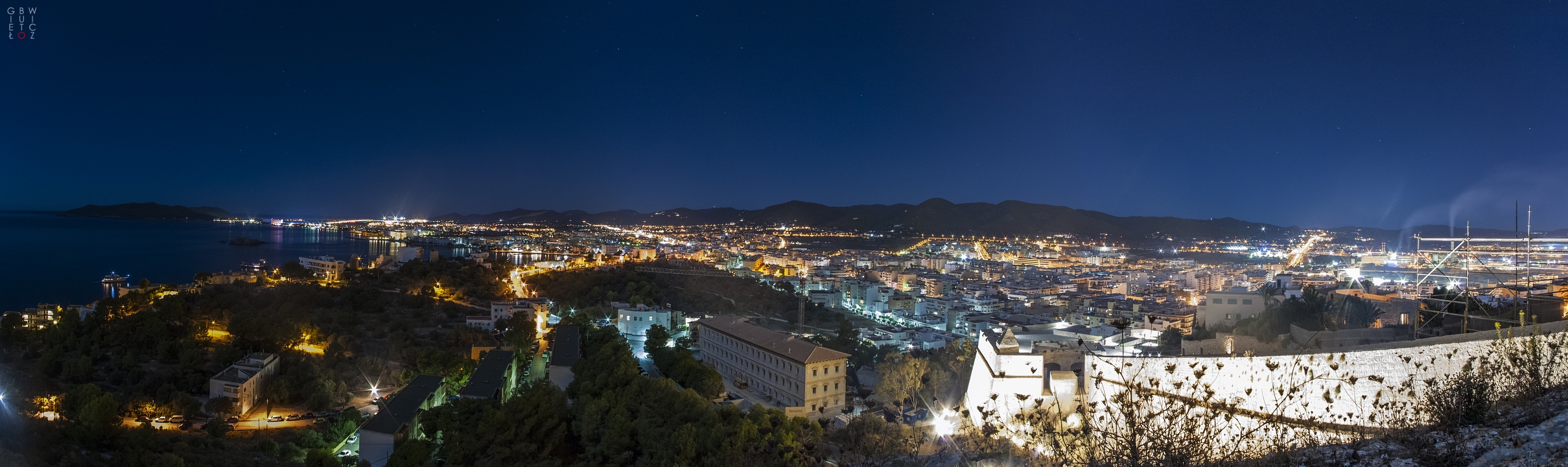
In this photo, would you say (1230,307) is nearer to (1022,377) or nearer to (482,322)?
(1022,377)

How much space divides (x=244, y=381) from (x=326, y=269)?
19.6 meters

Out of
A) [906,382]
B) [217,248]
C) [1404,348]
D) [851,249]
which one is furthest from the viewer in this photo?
[851,249]

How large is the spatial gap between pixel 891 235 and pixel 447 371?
45569 mm

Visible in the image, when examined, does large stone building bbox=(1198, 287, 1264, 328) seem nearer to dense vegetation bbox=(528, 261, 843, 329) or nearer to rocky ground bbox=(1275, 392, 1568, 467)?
rocky ground bbox=(1275, 392, 1568, 467)

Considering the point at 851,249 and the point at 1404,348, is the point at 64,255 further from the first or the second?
the point at 1404,348

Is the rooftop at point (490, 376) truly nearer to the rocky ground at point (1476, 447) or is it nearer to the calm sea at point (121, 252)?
the rocky ground at point (1476, 447)

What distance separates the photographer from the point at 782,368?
1108 centimetres

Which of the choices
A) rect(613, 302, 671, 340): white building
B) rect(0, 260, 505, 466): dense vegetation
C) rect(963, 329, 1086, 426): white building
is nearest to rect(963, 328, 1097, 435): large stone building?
rect(963, 329, 1086, 426): white building

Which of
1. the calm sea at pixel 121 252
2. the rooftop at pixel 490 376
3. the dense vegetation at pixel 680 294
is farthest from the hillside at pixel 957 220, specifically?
the rooftop at pixel 490 376

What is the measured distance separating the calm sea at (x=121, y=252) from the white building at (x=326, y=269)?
5081 millimetres

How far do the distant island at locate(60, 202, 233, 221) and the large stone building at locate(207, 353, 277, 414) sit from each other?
77.1 metres

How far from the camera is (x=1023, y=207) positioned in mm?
57094

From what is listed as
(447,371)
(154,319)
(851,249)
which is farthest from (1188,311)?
(851,249)

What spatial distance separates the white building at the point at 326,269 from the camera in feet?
83.4
